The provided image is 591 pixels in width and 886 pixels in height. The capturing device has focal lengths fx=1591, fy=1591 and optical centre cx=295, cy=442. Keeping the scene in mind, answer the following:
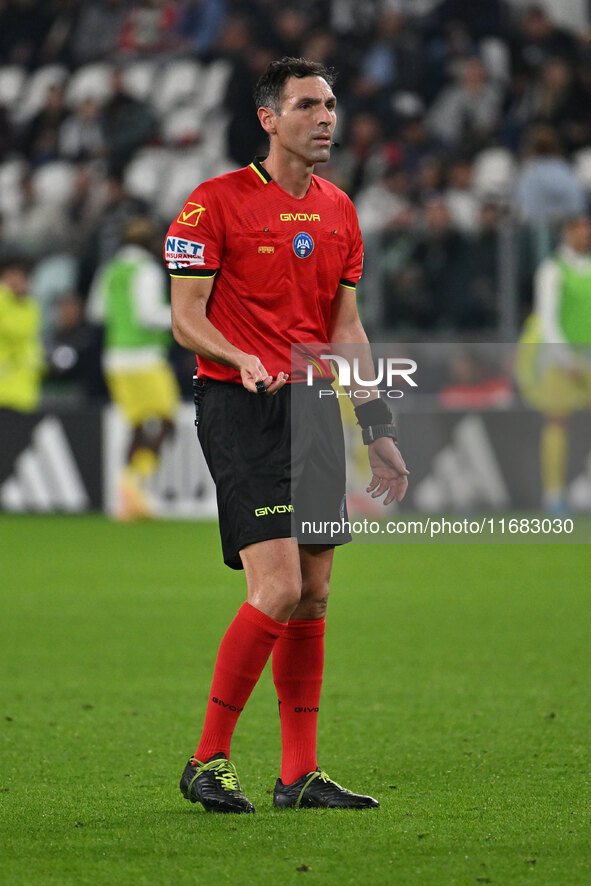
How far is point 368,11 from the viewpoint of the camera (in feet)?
58.8

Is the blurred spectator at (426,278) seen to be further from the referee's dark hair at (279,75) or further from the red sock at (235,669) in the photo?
the red sock at (235,669)

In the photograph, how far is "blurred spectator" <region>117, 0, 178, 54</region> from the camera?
19.4 metres

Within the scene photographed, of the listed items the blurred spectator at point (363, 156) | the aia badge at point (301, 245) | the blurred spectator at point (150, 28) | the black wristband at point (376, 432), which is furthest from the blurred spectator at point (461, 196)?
the aia badge at point (301, 245)

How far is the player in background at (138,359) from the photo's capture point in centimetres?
1330

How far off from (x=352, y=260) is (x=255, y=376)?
63 cm

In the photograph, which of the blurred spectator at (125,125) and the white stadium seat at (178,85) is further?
the white stadium seat at (178,85)

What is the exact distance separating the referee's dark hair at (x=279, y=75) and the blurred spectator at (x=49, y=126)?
14831mm

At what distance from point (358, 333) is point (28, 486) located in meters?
10.2

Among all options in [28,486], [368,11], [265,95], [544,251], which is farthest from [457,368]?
[265,95]

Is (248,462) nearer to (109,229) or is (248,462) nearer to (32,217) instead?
(109,229)

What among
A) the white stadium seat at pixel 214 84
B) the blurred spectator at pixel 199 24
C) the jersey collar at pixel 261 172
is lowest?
the jersey collar at pixel 261 172

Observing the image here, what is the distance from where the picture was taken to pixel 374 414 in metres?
4.52

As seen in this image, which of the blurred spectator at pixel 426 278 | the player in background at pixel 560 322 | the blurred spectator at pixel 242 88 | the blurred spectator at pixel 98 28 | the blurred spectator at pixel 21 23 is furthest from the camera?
the blurred spectator at pixel 21 23

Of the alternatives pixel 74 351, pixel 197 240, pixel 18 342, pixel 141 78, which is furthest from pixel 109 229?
pixel 197 240
